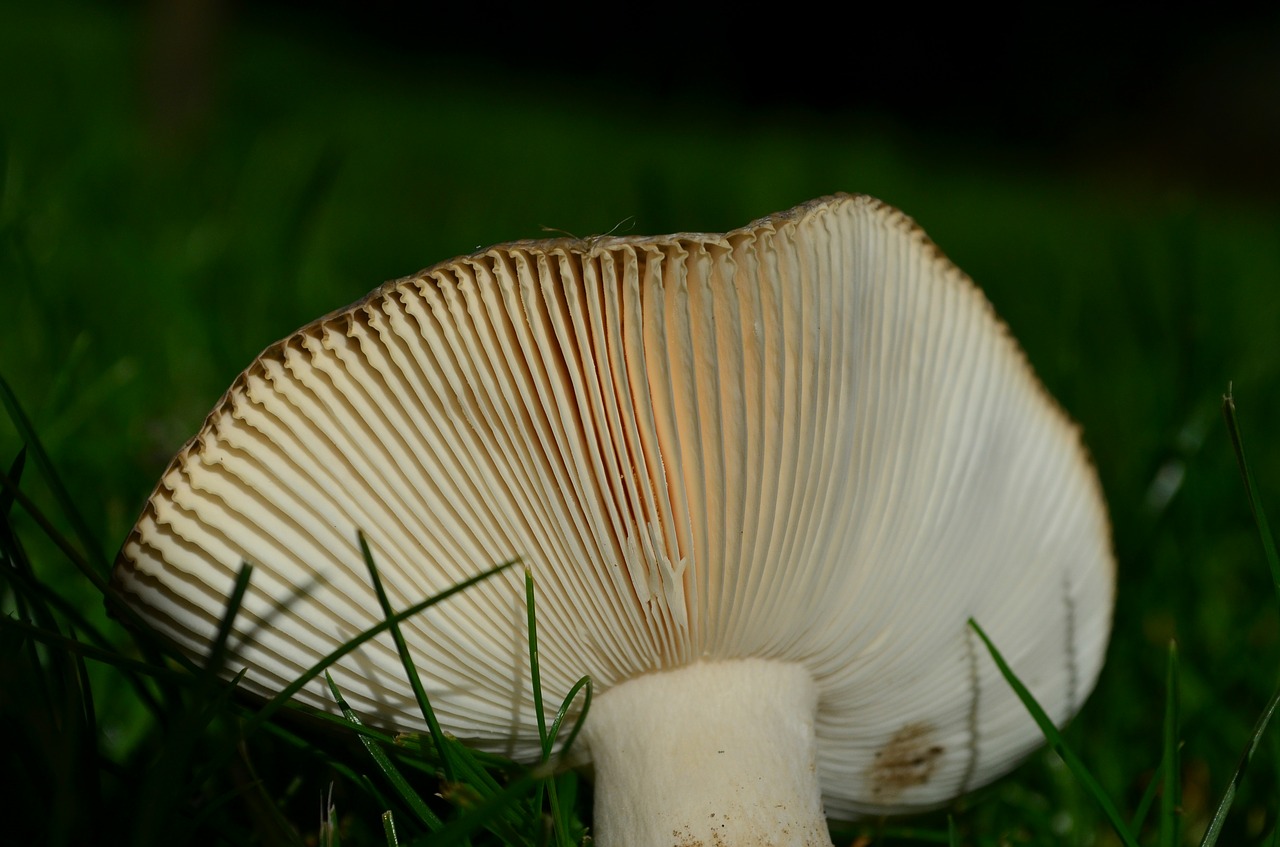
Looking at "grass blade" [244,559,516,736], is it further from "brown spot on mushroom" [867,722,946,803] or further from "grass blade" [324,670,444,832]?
"brown spot on mushroom" [867,722,946,803]

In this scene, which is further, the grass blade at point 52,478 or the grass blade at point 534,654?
the grass blade at point 52,478

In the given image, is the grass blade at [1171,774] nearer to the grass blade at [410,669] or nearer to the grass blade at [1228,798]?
the grass blade at [1228,798]

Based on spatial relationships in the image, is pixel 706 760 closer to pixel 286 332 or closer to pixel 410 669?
pixel 410 669

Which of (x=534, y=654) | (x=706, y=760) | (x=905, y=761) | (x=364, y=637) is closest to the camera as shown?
(x=364, y=637)

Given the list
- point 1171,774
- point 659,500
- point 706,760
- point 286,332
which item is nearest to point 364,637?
point 659,500

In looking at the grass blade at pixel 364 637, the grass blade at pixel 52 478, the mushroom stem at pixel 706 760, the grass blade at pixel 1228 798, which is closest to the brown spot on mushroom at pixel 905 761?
the mushroom stem at pixel 706 760

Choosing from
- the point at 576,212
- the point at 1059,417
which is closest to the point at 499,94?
the point at 576,212
